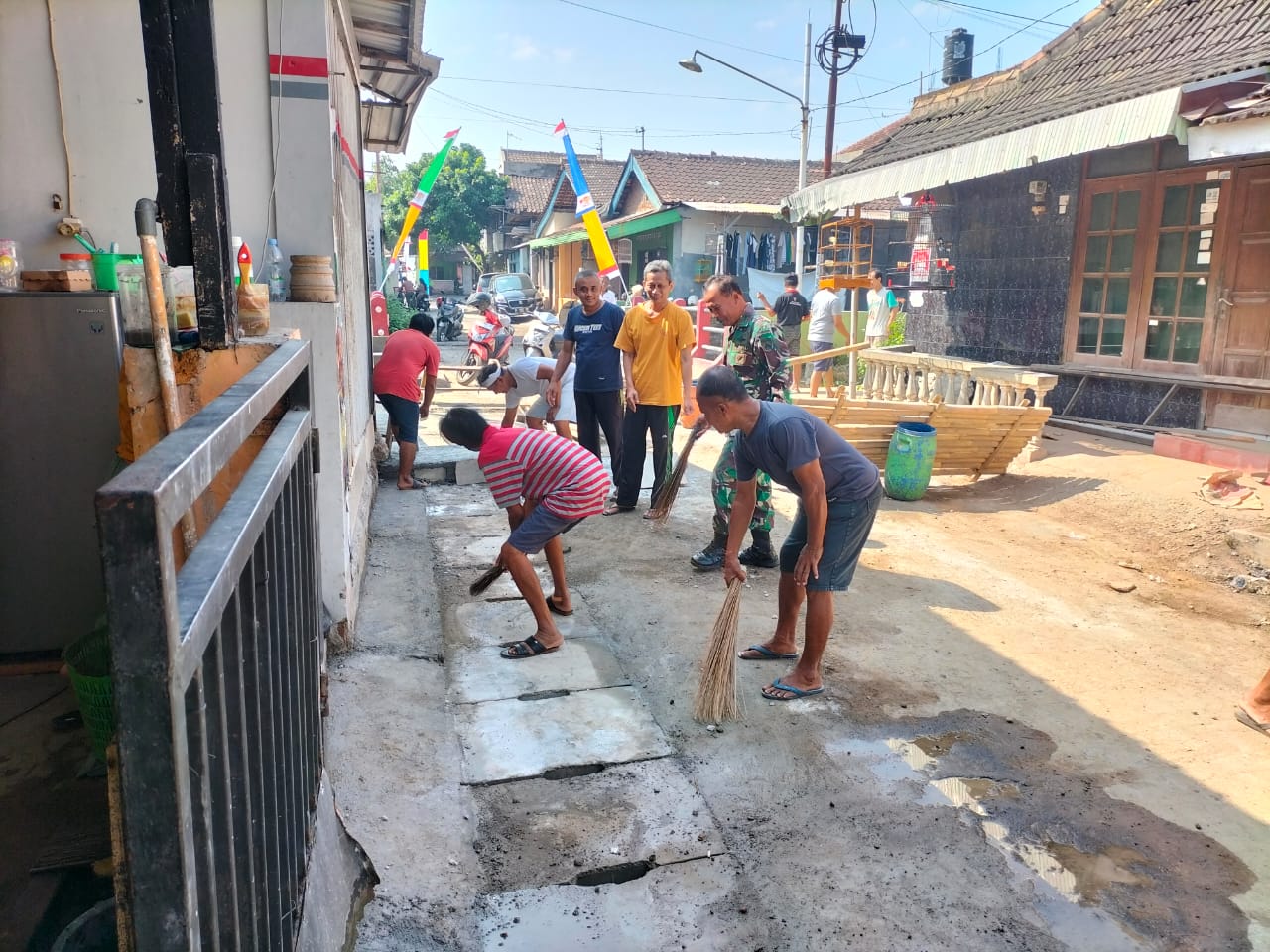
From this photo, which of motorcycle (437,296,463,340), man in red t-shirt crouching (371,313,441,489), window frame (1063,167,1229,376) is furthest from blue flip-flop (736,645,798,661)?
motorcycle (437,296,463,340)

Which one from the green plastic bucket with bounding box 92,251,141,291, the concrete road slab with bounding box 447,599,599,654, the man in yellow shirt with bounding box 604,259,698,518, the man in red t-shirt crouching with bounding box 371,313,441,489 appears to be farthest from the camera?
the man in red t-shirt crouching with bounding box 371,313,441,489

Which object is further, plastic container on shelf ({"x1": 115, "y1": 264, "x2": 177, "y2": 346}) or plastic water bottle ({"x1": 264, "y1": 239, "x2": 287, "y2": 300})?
plastic water bottle ({"x1": 264, "y1": 239, "x2": 287, "y2": 300})

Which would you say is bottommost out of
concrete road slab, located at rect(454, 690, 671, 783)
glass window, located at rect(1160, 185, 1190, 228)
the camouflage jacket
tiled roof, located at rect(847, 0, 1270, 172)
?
concrete road slab, located at rect(454, 690, 671, 783)

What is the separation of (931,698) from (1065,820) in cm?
91

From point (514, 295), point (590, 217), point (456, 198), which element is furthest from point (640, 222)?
point (456, 198)

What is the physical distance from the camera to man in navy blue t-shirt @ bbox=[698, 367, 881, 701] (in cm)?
353

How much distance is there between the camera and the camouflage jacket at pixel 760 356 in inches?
209

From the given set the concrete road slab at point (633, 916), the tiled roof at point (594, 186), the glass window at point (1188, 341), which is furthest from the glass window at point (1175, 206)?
the tiled roof at point (594, 186)

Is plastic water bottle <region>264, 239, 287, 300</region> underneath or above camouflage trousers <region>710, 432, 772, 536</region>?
above

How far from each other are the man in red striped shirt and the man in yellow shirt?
2.20 metres

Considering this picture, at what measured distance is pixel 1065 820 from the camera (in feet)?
9.79

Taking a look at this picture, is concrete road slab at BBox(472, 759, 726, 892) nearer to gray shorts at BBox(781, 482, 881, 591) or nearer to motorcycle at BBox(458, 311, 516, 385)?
gray shorts at BBox(781, 482, 881, 591)

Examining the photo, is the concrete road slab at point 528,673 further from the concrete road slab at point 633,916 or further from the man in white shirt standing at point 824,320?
the man in white shirt standing at point 824,320

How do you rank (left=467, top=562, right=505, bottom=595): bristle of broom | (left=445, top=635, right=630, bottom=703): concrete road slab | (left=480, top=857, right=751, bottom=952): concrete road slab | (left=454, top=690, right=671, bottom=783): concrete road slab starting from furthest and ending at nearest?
(left=467, top=562, right=505, bottom=595): bristle of broom
(left=445, top=635, right=630, bottom=703): concrete road slab
(left=454, top=690, right=671, bottom=783): concrete road slab
(left=480, top=857, right=751, bottom=952): concrete road slab
